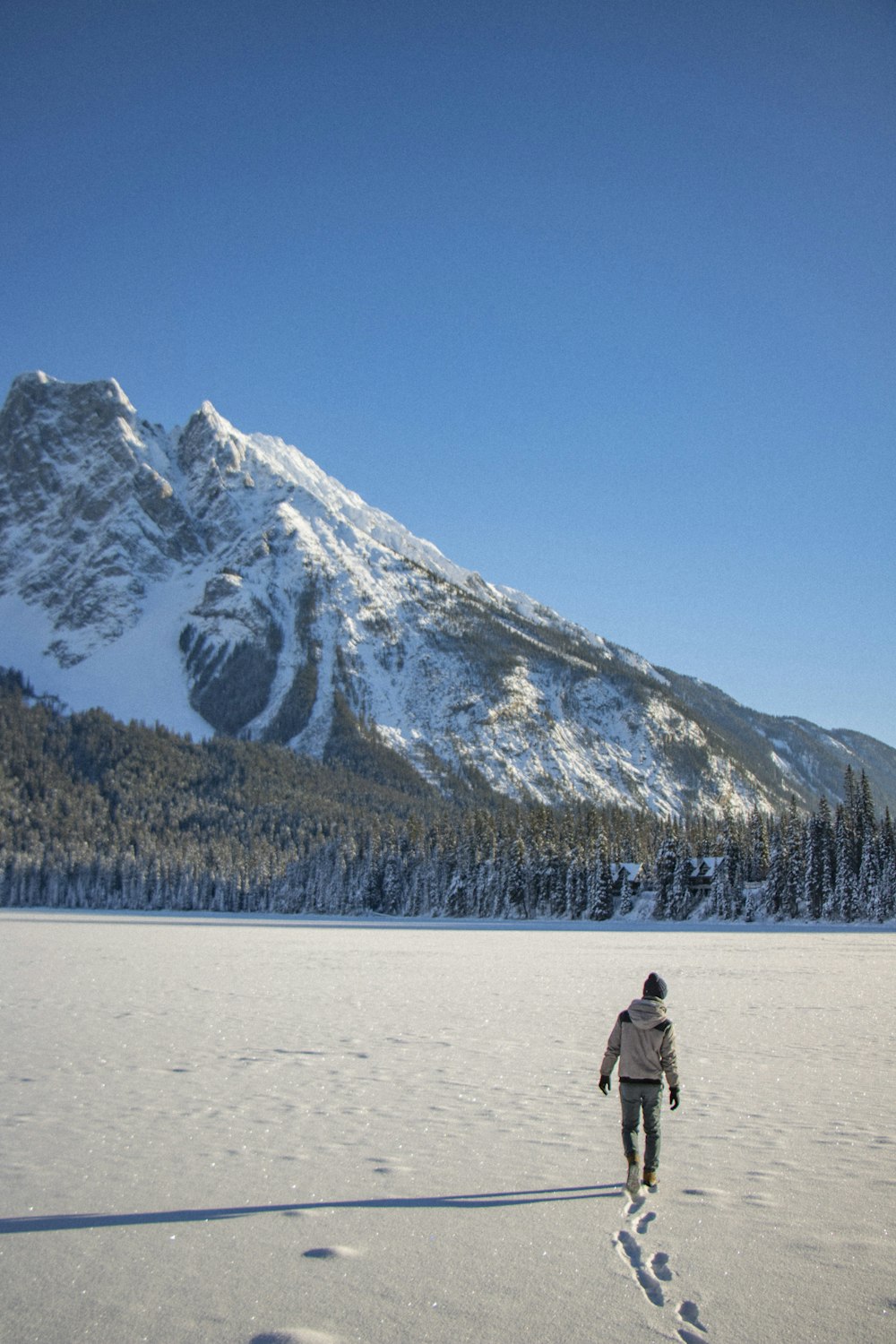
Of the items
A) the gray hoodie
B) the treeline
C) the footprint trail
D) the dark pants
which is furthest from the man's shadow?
the treeline

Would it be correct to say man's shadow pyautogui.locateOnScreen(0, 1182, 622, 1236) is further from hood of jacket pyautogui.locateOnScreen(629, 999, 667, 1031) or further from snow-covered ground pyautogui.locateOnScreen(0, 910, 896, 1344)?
hood of jacket pyautogui.locateOnScreen(629, 999, 667, 1031)

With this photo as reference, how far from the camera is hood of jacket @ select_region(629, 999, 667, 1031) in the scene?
9.59 meters

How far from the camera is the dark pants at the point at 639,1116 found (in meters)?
9.18

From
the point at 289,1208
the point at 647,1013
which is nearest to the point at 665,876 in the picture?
the point at 647,1013

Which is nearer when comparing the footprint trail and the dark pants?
the footprint trail

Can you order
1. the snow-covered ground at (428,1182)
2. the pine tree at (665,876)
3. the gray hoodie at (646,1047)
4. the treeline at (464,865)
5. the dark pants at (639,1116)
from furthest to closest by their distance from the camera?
the pine tree at (665,876)
the treeline at (464,865)
the gray hoodie at (646,1047)
the dark pants at (639,1116)
the snow-covered ground at (428,1182)

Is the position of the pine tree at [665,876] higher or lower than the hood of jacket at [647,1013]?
lower

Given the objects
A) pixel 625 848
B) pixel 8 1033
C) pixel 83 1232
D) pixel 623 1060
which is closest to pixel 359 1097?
pixel 623 1060

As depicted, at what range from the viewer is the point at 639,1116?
9.43 meters

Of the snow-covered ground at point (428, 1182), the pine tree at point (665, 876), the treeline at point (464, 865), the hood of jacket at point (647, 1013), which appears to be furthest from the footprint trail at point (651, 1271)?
the pine tree at point (665, 876)

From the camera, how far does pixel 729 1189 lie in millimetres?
8906

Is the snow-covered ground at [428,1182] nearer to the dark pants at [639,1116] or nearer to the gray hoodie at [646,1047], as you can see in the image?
the dark pants at [639,1116]

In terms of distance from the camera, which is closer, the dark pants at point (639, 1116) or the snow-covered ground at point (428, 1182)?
the snow-covered ground at point (428, 1182)

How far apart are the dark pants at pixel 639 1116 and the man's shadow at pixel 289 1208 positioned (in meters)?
0.47
